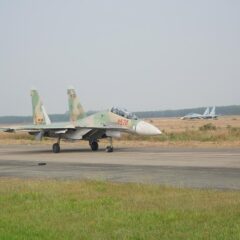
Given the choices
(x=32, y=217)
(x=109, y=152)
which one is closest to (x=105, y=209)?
(x=32, y=217)

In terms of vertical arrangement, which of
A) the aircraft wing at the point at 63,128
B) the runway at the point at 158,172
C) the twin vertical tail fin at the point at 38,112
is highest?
the twin vertical tail fin at the point at 38,112

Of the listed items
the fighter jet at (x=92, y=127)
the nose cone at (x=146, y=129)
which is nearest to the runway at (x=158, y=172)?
the nose cone at (x=146, y=129)

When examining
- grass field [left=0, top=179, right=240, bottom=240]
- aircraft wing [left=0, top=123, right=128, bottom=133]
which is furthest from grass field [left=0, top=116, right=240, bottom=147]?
grass field [left=0, top=179, right=240, bottom=240]

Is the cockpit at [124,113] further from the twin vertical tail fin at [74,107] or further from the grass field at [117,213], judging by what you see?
the grass field at [117,213]

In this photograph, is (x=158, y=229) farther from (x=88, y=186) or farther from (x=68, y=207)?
(x=88, y=186)

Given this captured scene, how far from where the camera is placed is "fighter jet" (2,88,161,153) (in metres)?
29.8

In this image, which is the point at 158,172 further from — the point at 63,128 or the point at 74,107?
the point at 74,107

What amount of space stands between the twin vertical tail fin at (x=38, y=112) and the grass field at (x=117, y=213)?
24.0 metres

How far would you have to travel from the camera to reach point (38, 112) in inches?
1465

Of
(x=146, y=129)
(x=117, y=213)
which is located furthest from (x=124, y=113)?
(x=117, y=213)

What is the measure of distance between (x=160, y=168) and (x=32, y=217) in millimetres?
10300

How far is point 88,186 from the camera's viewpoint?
1365 cm

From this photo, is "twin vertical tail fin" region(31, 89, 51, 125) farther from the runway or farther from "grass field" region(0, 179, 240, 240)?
"grass field" region(0, 179, 240, 240)

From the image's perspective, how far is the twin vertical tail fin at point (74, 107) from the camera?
33.3 metres
